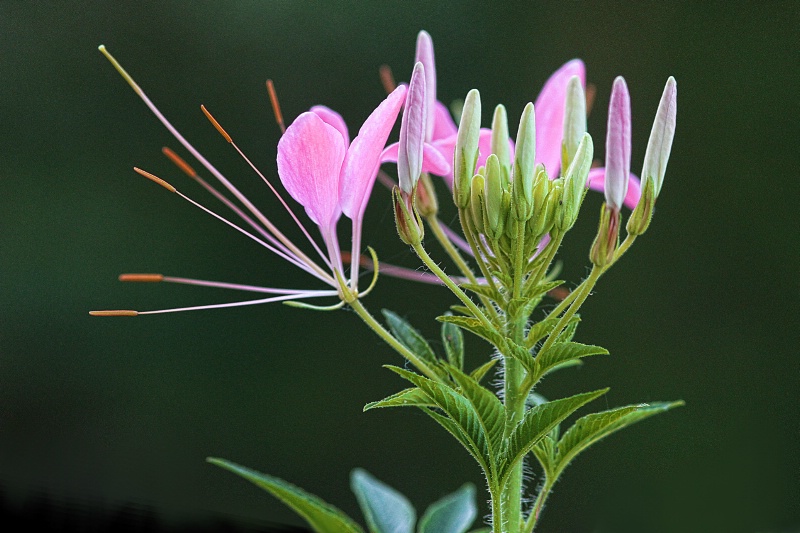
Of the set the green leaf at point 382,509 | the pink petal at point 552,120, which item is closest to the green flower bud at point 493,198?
the pink petal at point 552,120

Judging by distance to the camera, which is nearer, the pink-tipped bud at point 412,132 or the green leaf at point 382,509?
the pink-tipped bud at point 412,132

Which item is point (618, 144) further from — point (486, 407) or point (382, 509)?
point (382, 509)

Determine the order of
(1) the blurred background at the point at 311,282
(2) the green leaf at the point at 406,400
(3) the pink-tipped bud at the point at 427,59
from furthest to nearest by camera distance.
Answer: (1) the blurred background at the point at 311,282 < (3) the pink-tipped bud at the point at 427,59 < (2) the green leaf at the point at 406,400

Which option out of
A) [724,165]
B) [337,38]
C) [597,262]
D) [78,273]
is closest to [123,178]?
[78,273]

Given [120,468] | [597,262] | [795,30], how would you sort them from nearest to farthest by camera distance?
1. [597,262]
2. [795,30]
3. [120,468]

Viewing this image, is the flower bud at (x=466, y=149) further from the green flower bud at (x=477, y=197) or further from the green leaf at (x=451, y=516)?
the green leaf at (x=451, y=516)

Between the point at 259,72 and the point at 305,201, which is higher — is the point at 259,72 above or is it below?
above

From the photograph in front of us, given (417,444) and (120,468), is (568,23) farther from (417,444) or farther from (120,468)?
(120,468)
